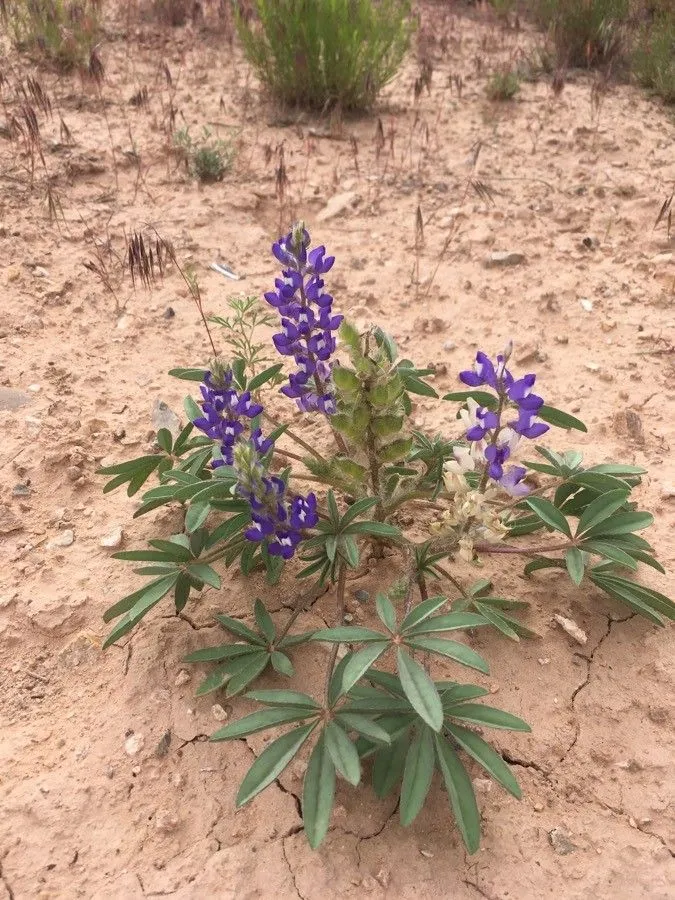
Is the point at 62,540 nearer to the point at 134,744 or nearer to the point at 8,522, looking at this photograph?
the point at 8,522

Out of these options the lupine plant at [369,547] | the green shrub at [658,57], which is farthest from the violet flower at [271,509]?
the green shrub at [658,57]

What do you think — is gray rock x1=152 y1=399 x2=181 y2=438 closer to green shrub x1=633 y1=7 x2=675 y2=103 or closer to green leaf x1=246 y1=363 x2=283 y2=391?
green leaf x1=246 y1=363 x2=283 y2=391

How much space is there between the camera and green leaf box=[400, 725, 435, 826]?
149 centimetres

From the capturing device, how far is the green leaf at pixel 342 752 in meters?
1.43

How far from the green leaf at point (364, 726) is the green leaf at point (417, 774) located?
68 millimetres

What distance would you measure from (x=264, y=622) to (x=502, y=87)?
173 inches

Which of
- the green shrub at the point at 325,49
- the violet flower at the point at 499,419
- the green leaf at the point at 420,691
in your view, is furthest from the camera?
the green shrub at the point at 325,49

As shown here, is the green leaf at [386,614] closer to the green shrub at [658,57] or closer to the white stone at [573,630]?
the white stone at [573,630]

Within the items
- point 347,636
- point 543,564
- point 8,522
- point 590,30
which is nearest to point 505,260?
point 543,564

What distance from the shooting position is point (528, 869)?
161 cm

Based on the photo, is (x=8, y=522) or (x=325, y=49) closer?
(x=8, y=522)

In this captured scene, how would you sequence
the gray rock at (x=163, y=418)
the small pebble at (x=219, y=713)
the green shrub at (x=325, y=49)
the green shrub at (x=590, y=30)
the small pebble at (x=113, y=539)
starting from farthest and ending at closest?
the green shrub at (x=590, y=30) → the green shrub at (x=325, y=49) → the gray rock at (x=163, y=418) → the small pebble at (x=113, y=539) → the small pebble at (x=219, y=713)

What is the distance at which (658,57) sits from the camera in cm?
516

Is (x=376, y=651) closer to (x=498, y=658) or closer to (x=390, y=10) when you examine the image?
(x=498, y=658)
